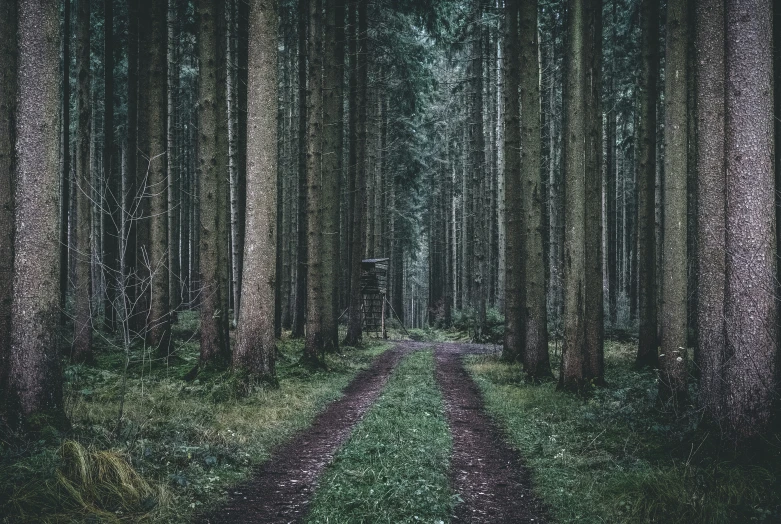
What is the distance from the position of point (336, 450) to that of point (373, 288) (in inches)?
712

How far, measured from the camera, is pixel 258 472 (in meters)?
6.03

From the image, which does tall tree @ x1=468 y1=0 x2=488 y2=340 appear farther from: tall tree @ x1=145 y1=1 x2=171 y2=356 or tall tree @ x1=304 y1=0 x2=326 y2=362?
tall tree @ x1=145 y1=1 x2=171 y2=356

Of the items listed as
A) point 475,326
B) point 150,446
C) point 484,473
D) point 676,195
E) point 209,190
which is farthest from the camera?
point 475,326

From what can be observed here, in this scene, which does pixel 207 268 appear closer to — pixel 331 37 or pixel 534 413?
pixel 534 413

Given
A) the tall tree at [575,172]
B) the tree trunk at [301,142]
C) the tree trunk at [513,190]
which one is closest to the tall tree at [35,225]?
the tall tree at [575,172]

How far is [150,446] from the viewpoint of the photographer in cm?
595

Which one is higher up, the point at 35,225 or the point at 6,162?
the point at 6,162

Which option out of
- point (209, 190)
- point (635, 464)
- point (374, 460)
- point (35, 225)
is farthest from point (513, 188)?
point (35, 225)

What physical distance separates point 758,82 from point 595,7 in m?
7.26

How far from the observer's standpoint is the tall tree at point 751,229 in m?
5.74

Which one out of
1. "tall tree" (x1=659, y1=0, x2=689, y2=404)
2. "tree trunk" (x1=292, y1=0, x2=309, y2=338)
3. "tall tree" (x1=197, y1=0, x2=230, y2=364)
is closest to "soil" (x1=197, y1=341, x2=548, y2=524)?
"tall tree" (x1=197, y1=0, x2=230, y2=364)

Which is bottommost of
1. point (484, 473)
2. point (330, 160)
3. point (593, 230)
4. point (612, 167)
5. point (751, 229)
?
point (484, 473)

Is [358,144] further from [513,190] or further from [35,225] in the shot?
[35,225]

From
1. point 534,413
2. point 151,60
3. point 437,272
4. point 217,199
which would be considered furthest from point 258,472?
point 437,272
